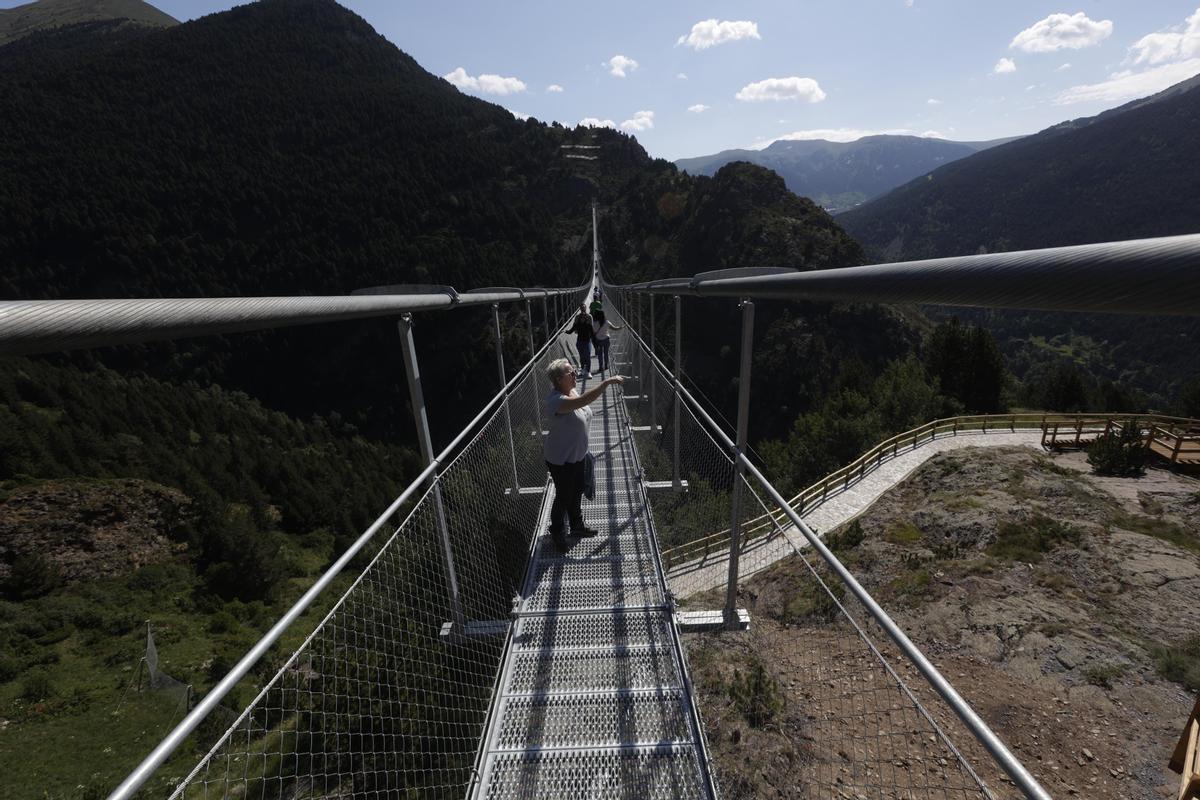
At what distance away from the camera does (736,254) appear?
68.1m

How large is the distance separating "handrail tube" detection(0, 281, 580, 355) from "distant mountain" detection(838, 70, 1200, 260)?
128 metres

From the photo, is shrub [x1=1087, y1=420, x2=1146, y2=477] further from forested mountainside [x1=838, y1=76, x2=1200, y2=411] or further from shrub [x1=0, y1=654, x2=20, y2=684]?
shrub [x1=0, y1=654, x2=20, y2=684]

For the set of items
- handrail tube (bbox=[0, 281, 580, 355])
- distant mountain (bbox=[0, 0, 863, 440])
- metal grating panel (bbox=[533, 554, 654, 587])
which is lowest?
metal grating panel (bbox=[533, 554, 654, 587])

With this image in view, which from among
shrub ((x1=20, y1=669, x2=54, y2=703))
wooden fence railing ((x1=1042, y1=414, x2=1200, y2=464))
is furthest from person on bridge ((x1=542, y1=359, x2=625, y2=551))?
shrub ((x1=20, y1=669, x2=54, y2=703))

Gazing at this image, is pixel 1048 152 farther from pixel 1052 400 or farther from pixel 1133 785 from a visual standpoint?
pixel 1133 785

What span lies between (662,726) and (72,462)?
7218 cm

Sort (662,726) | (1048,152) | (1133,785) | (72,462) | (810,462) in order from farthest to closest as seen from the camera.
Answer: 1. (1048,152)
2. (72,462)
3. (810,462)
4. (1133,785)
5. (662,726)

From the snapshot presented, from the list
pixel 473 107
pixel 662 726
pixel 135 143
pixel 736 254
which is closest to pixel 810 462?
pixel 662 726

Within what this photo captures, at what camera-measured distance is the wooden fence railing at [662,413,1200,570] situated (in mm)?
11859

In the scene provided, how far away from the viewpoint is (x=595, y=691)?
2.61m

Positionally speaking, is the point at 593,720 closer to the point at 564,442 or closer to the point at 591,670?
the point at 591,670

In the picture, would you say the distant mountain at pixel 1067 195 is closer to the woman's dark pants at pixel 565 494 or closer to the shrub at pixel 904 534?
the shrub at pixel 904 534

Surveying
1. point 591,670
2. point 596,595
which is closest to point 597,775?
point 591,670

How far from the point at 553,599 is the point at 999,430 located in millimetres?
18888
